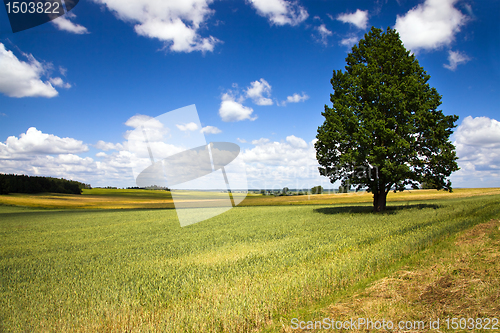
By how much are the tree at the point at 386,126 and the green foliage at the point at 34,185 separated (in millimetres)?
104246

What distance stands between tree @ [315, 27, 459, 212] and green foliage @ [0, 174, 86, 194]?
104246mm

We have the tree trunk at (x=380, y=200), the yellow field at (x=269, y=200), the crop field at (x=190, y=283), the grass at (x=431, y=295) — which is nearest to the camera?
the grass at (x=431, y=295)

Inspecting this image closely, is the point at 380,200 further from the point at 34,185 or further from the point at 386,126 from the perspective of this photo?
the point at 34,185

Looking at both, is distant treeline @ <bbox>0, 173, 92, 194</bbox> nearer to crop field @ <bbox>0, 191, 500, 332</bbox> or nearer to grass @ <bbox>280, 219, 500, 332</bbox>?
crop field @ <bbox>0, 191, 500, 332</bbox>

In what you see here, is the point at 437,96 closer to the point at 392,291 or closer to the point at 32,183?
the point at 392,291

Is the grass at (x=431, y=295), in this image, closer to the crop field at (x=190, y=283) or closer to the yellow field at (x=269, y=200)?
the crop field at (x=190, y=283)

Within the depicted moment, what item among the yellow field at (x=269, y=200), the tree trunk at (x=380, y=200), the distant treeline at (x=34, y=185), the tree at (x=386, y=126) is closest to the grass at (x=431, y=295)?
the tree at (x=386, y=126)

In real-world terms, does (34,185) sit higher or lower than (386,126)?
lower

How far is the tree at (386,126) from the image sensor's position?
23.2 metres

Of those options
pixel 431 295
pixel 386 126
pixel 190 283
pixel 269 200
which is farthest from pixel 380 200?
pixel 269 200

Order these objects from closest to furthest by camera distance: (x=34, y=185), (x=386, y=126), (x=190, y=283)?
(x=190, y=283), (x=386, y=126), (x=34, y=185)

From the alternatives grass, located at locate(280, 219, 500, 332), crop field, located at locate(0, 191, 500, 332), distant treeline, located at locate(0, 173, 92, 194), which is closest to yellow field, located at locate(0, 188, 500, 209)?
distant treeline, located at locate(0, 173, 92, 194)

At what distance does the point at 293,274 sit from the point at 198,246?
332 inches

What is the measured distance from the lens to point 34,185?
9131cm
